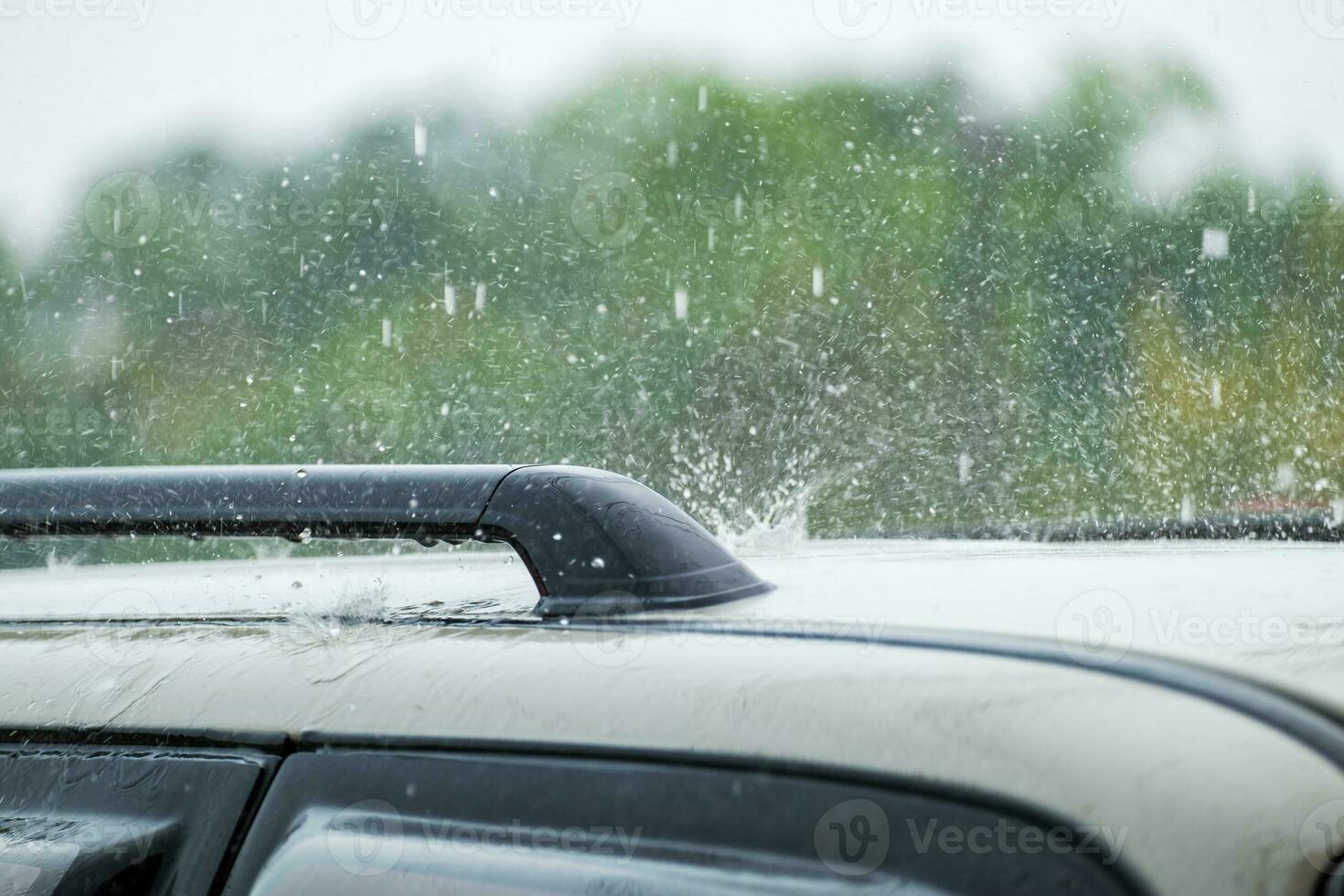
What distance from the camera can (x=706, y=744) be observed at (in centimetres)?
70

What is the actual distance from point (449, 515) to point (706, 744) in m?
0.37

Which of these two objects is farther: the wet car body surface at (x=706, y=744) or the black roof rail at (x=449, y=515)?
the black roof rail at (x=449, y=515)

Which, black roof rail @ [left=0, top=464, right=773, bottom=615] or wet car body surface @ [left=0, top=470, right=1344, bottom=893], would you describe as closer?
wet car body surface @ [left=0, top=470, right=1344, bottom=893]

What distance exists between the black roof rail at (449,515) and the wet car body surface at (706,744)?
0.11 feet

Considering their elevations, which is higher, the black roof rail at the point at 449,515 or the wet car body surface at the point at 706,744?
the black roof rail at the point at 449,515

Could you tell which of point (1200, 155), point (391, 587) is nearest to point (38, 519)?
point (391, 587)

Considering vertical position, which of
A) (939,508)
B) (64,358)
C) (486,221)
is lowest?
(939,508)

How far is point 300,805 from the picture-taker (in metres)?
0.77

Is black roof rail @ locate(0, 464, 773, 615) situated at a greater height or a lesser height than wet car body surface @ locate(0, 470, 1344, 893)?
greater

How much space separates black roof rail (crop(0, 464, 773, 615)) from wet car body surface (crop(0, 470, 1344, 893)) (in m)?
0.03

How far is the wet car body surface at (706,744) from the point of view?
0.62 meters

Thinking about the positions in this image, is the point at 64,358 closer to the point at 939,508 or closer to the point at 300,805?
the point at 939,508

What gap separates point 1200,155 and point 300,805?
87.6ft

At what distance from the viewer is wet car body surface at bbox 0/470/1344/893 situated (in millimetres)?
618
